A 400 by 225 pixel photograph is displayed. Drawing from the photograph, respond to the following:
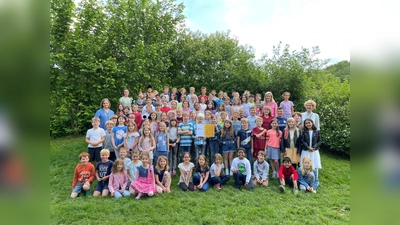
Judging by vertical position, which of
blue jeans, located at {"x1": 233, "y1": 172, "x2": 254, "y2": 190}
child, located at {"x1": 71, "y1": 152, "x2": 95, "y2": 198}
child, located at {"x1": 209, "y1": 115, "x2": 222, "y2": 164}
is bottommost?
blue jeans, located at {"x1": 233, "y1": 172, "x2": 254, "y2": 190}

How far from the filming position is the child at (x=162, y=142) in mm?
6598

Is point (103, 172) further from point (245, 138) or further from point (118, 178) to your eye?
point (245, 138)

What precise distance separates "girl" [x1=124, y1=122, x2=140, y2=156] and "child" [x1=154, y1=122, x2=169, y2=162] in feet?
1.93

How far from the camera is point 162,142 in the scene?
660 centimetres

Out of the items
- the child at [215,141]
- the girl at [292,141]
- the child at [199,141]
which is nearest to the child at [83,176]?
the child at [199,141]

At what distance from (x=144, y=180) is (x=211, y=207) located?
1.79 m

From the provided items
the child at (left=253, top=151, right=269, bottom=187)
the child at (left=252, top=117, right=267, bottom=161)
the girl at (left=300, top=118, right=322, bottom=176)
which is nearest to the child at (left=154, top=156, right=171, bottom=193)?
the child at (left=253, top=151, right=269, bottom=187)

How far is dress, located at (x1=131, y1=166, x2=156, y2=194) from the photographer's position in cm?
564

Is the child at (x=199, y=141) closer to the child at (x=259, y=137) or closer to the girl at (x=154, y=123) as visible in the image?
the girl at (x=154, y=123)

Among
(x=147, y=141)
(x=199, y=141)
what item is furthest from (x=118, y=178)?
(x=199, y=141)

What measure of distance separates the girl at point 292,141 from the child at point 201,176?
7.34 feet

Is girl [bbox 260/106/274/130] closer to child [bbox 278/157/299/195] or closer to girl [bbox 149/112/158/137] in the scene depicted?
child [bbox 278/157/299/195]
